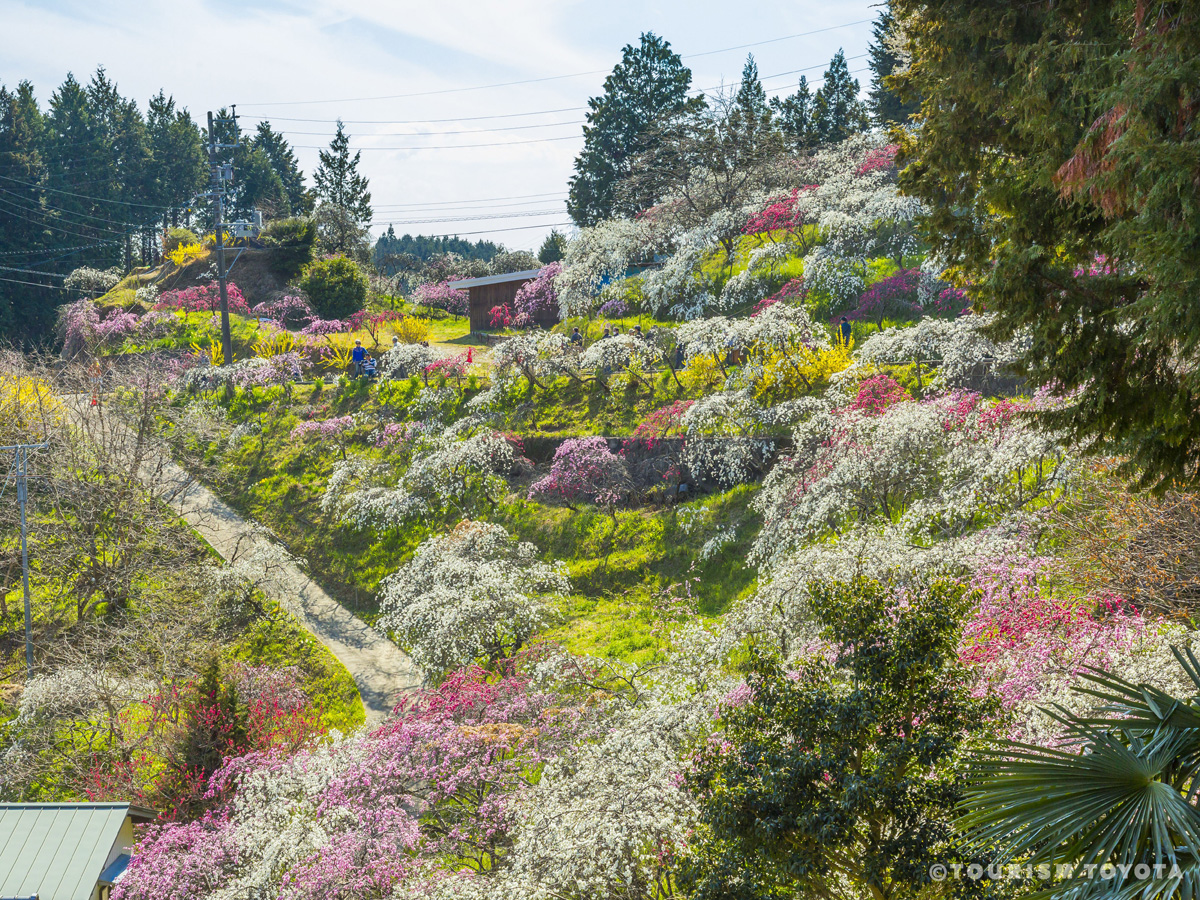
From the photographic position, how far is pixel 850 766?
17.0 feet

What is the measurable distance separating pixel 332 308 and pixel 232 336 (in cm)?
450

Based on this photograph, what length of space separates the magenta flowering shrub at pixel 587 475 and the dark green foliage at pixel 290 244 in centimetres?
2768

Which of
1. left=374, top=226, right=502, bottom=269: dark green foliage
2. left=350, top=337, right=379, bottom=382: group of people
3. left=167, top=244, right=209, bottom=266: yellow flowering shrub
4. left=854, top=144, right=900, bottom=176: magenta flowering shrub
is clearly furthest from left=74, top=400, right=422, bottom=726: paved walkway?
left=374, top=226, right=502, bottom=269: dark green foliage

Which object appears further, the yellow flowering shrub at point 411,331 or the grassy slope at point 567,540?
the yellow flowering shrub at point 411,331

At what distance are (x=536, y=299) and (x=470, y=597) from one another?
61.7 ft

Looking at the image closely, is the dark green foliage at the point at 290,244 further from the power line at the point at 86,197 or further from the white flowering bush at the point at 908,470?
the white flowering bush at the point at 908,470

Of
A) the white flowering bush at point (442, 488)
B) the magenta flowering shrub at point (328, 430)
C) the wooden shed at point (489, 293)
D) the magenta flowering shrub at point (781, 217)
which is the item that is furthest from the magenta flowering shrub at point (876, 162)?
the magenta flowering shrub at point (328, 430)

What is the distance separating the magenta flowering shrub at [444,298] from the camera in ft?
132

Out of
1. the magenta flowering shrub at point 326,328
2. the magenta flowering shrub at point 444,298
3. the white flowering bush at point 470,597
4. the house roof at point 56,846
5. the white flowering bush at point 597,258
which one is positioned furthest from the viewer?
the magenta flowering shrub at point 444,298

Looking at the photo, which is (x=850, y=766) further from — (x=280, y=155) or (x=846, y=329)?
(x=280, y=155)

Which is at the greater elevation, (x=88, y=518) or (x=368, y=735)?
(x=88, y=518)

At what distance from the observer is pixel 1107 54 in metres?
5.28

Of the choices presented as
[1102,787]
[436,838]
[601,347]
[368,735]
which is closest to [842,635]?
[1102,787]

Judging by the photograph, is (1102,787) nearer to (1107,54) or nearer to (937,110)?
(1107,54)
